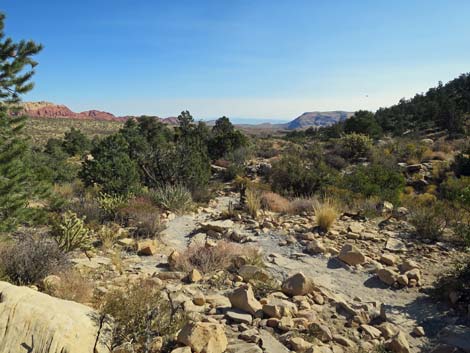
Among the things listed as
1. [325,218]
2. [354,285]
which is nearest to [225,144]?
[325,218]

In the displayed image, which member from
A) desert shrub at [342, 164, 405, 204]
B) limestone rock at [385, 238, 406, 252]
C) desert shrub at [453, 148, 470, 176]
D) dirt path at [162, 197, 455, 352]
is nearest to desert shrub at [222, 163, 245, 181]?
desert shrub at [342, 164, 405, 204]

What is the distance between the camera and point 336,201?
9.07 metres

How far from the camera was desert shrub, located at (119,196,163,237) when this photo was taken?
7207mm

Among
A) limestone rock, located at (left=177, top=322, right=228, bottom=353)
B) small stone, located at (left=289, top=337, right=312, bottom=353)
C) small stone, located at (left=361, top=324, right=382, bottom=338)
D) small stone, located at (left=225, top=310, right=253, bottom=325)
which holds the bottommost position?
small stone, located at (left=361, top=324, right=382, bottom=338)

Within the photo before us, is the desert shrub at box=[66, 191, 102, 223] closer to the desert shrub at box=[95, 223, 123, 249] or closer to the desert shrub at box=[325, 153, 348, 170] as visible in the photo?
the desert shrub at box=[95, 223, 123, 249]

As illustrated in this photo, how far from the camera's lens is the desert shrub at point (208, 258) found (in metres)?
5.28

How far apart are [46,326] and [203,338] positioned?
1328 millimetres

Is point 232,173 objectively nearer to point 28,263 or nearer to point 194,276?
point 194,276

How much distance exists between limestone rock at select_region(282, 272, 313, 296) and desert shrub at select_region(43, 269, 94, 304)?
7.97 ft

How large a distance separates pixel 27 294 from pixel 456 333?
14.7 ft

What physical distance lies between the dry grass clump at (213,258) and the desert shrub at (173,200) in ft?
12.3

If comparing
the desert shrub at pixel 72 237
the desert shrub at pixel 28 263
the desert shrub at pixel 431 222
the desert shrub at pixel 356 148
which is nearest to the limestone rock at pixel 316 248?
the desert shrub at pixel 431 222

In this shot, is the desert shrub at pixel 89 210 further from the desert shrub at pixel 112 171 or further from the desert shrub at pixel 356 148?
the desert shrub at pixel 356 148

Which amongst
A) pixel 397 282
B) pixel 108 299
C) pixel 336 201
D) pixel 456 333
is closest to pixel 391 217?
pixel 336 201
